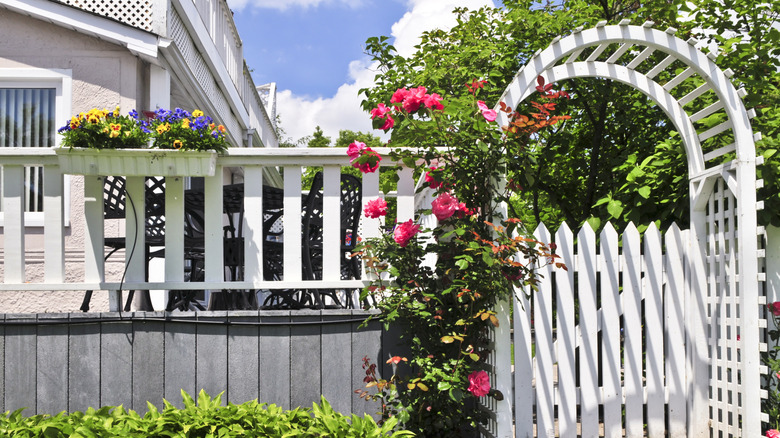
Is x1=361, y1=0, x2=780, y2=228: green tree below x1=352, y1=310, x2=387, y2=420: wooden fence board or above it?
above

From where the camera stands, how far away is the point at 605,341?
3295 millimetres

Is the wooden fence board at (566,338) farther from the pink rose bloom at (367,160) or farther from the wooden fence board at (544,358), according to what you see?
the pink rose bloom at (367,160)

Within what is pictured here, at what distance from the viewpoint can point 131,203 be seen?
Answer: 11.0 ft

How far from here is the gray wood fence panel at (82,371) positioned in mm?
3180

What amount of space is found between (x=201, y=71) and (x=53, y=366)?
210 inches

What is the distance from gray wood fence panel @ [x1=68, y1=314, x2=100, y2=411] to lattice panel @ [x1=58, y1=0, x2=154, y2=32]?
3.66m

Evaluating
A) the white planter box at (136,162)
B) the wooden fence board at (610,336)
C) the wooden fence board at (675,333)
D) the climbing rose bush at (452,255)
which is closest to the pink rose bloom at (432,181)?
the climbing rose bush at (452,255)

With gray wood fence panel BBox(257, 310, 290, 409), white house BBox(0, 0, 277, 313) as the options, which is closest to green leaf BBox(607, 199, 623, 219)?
gray wood fence panel BBox(257, 310, 290, 409)

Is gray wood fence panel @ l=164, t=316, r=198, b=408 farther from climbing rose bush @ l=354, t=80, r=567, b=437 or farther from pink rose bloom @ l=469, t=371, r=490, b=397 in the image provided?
pink rose bloom @ l=469, t=371, r=490, b=397

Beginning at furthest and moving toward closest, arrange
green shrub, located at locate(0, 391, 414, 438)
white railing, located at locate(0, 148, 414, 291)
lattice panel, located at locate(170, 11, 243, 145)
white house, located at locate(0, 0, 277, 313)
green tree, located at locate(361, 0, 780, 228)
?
lattice panel, located at locate(170, 11, 243, 145) → white house, located at locate(0, 0, 277, 313) → green tree, located at locate(361, 0, 780, 228) → white railing, located at locate(0, 148, 414, 291) → green shrub, located at locate(0, 391, 414, 438)

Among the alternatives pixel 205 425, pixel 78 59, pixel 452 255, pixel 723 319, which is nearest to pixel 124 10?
pixel 78 59

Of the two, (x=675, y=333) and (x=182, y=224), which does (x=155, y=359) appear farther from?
(x=675, y=333)

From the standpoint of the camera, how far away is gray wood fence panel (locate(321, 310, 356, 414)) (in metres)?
3.28

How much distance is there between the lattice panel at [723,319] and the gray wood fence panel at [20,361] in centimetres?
335
